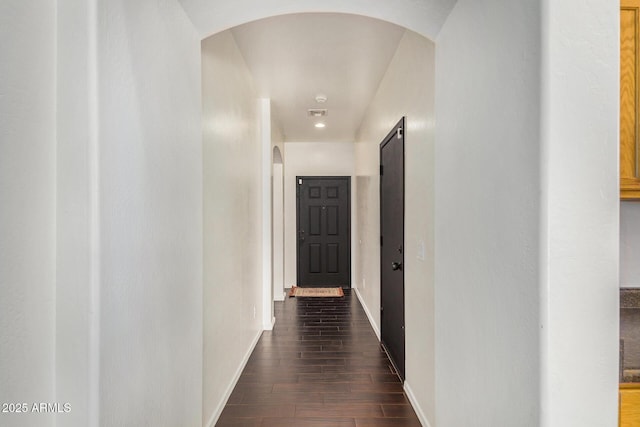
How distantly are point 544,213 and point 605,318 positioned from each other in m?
0.32

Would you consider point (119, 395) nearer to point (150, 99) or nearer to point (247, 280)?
point (150, 99)

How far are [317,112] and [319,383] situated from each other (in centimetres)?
324

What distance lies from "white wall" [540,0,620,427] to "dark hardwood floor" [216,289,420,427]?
1.62m

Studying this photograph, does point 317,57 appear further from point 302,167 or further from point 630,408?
Answer: point 302,167

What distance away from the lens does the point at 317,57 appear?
3.28 meters

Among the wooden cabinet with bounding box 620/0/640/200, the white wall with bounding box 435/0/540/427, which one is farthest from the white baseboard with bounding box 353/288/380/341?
the wooden cabinet with bounding box 620/0/640/200

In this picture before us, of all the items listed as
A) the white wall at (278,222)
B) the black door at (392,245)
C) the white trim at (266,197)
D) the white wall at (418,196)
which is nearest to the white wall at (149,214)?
the white wall at (418,196)

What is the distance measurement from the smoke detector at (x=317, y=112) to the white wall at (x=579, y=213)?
397cm

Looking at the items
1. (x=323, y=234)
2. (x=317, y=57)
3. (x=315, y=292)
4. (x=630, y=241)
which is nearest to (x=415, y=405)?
(x=630, y=241)

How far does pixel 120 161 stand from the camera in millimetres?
1162

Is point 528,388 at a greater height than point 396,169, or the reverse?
point 396,169

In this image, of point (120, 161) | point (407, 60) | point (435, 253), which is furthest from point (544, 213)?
point (407, 60)

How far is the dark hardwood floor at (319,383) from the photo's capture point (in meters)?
2.44

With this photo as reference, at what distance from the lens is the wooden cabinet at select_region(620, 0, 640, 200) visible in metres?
1.37
